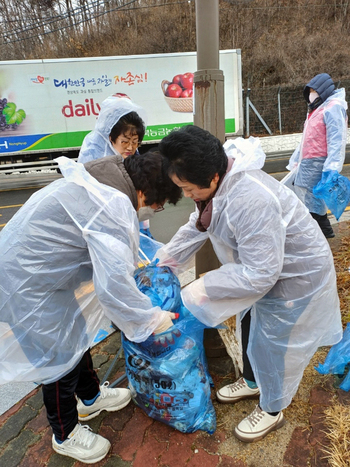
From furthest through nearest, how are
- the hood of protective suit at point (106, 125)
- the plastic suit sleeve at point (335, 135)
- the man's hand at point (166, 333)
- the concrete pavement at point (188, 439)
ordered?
the plastic suit sleeve at point (335, 135) < the hood of protective suit at point (106, 125) < the concrete pavement at point (188, 439) < the man's hand at point (166, 333)

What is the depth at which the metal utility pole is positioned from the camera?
5.63 ft

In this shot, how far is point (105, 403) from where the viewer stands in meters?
1.88

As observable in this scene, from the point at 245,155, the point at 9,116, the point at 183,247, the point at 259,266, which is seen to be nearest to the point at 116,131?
the point at 183,247

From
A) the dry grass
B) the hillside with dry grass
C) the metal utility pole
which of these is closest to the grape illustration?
the metal utility pole

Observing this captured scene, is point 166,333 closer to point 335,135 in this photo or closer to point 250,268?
point 250,268

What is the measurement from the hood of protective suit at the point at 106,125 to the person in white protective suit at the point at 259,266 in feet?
3.93

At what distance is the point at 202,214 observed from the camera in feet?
4.85

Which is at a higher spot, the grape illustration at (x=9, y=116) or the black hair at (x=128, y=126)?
the black hair at (x=128, y=126)

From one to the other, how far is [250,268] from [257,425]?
0.90 m

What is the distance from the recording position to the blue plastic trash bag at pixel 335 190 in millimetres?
3279

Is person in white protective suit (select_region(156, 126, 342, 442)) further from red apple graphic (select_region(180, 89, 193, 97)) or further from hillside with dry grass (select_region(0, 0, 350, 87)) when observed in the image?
hillside with dry grass (select_region(0, 0, 350, 87))

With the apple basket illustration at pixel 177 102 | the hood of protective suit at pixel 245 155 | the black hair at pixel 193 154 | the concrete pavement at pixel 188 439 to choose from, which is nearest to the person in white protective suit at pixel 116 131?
the hood of protective suit at pixel 245 155

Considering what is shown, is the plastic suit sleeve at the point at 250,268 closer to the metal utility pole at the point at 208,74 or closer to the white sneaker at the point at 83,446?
the metal utility pole at the point at 208,74

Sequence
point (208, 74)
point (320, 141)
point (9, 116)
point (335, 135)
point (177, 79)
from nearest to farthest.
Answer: point (208, 74), point (335, 135), point (320, 141), point (9, 116), point (177, 79)
